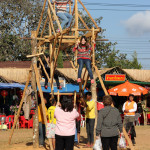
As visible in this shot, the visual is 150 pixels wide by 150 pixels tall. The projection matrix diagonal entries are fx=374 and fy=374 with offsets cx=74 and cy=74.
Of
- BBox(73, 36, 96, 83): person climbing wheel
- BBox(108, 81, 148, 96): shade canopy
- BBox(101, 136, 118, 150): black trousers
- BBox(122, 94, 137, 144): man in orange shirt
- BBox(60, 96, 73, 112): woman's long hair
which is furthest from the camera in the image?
BBox(108, 81, 148, 96): shade canopy

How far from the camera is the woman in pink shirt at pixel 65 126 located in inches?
307

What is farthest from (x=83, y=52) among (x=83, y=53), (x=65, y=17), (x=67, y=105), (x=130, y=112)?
(x=67, y=105)

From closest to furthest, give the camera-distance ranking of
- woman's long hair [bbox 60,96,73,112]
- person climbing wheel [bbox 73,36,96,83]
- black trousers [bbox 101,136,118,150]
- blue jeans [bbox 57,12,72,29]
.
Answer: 1. black trousers [bbox 101,136,118,150]
2. woman's long hair [bbox 60,96,73,112]
3. person climbing wheel [bbox 73,36,96,83]
4. blue jeans [bbox 57,12,72,29]

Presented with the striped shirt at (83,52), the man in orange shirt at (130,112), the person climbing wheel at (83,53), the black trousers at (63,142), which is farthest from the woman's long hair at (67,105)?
the man in orange shirt at (130,112)

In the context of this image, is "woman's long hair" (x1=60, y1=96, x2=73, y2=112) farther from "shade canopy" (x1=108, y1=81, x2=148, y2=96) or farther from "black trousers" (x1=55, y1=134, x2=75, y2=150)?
"shade canopy" (x1=108, y1=81, x2=148, y2=96)

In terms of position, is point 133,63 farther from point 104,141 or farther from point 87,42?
point 104,141

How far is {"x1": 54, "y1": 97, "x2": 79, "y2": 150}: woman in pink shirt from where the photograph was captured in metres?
7.81

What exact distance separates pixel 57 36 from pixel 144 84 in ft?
44.6

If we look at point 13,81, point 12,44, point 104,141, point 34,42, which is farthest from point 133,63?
point 104,141

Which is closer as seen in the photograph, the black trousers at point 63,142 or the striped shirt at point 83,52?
the black trousers at point 63,142

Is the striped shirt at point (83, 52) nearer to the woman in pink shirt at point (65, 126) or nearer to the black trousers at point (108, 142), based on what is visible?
the woman in pink shirt at point (65, 126)

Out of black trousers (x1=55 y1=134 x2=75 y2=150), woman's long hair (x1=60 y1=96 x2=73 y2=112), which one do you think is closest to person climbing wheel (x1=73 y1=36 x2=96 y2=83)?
woman's long hair (x1=60 y1=96 x2=73 y2=112)

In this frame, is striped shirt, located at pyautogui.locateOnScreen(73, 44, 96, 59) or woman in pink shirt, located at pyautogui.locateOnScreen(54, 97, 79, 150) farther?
striped shirt, located at pyautogui.locateOnScreen(73, 44, 96, 59)

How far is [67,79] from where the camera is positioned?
22.3m
